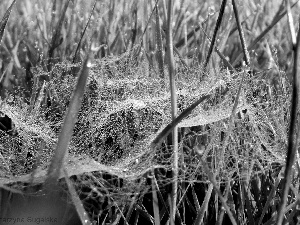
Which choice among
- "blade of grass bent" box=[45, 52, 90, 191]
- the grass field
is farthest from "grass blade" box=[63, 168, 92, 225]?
"blade of grass bent" box=[45, 52, 90, 191]

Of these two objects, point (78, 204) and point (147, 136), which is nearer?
point (78, 204)

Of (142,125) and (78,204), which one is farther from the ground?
(142,125)

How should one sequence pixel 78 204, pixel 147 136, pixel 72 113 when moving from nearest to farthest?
pixel 72 113 → pixel 78 204 → pixel 147 136

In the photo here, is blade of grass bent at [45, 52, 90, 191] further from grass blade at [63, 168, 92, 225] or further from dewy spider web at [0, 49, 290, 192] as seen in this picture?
dewy spider web at [0, 49, 290, 192]

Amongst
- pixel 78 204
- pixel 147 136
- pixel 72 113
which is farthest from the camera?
pixel 147 136

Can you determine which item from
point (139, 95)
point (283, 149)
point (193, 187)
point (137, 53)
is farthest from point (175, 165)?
point (137, 53)

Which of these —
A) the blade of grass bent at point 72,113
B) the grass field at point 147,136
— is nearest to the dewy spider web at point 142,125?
the grass field at point 147,136

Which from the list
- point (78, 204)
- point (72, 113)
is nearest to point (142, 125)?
point (78, 204)

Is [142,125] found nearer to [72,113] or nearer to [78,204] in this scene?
[78,204]

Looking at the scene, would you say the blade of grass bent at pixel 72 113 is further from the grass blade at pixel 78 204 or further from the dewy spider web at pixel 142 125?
the dewy spider web at pixel 142 125

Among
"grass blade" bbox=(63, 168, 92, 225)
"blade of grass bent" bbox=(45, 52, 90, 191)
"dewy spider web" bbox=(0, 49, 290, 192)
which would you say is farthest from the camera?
"dewy spider web" bbox=(0, 49, 290, 192)
